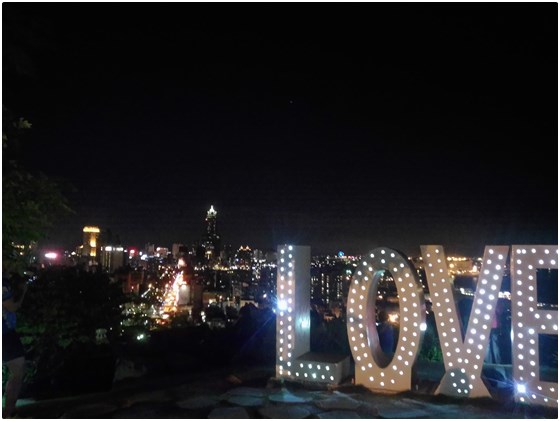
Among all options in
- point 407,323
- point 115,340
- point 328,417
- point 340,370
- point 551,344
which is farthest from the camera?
point 551,344

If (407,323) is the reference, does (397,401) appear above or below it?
below

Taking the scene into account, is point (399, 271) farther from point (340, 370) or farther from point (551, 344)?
point (551, 344)

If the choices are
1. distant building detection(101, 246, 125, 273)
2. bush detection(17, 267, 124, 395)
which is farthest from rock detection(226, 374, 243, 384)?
distant building detection(101, 246, 125, 273)

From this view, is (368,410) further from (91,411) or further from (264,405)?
(91,411)

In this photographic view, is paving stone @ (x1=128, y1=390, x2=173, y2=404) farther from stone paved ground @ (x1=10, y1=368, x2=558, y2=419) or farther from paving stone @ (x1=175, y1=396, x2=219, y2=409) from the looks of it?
paving stone @ (x1=175, y1=396, x2=219, y2=409)

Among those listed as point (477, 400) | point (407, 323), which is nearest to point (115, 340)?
point (407, 323)
